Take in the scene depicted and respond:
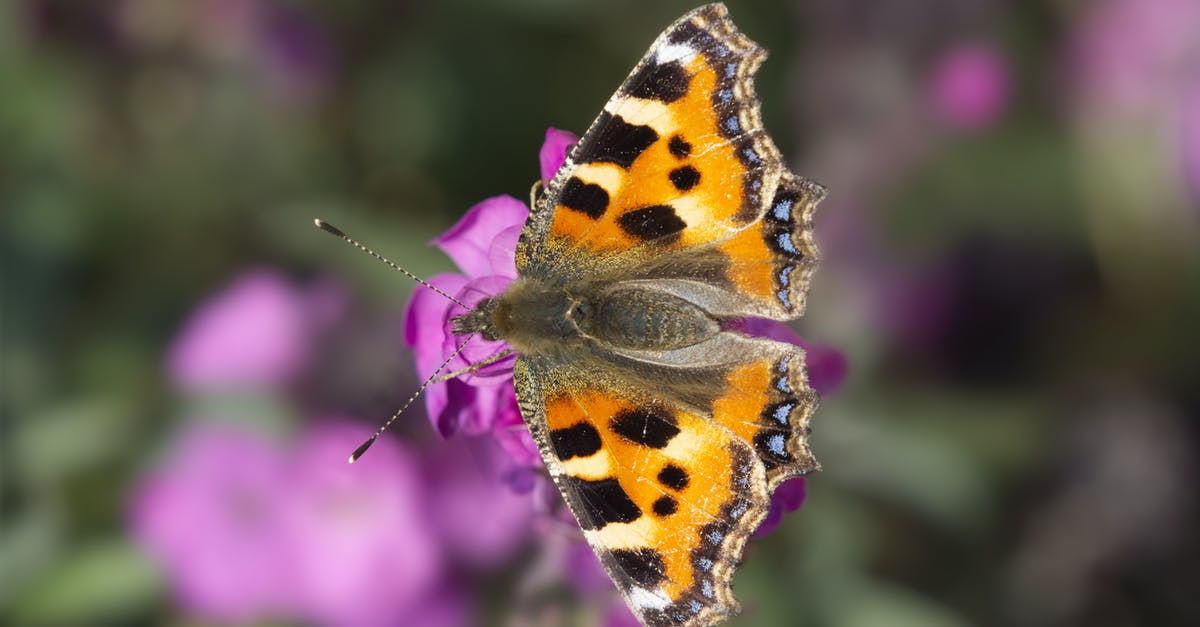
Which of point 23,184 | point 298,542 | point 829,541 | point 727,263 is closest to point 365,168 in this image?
point 23,184

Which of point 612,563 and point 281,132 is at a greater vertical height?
point 281,132

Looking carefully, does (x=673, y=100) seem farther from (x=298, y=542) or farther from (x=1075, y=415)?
(x=1075, y=415)

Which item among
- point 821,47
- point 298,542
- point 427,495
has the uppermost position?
point 821,47

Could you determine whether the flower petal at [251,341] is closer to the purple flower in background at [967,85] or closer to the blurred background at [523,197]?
the blurred background at [523,197]

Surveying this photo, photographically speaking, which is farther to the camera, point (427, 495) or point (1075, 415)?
point (1075, 415)

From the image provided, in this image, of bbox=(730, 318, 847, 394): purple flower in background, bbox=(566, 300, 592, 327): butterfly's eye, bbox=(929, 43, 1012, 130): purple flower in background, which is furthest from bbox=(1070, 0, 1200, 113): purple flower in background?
bbox=(566, 300, 592, 327): butterfly's eye

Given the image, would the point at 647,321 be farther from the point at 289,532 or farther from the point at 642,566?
the point at 289,532

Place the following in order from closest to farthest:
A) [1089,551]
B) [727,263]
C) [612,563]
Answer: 1. [612,563]
2. [727,263]
3. [1089,551]

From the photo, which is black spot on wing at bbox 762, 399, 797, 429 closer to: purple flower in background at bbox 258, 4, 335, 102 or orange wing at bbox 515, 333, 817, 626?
orange wing at bbox 515, 333, 817, 626
